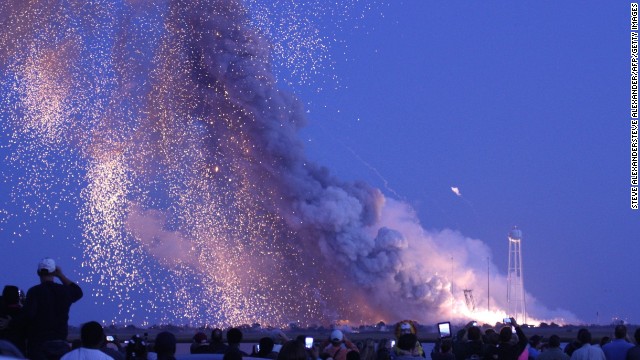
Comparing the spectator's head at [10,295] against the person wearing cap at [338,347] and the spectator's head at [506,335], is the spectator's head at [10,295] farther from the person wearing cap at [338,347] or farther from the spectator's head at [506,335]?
A: the spectator's head at [506,335]

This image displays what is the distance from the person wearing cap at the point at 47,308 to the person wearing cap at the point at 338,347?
4439mm

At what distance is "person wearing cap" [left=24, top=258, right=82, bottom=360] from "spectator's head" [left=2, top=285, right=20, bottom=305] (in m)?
0.49

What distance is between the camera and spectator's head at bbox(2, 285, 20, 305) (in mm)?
14477

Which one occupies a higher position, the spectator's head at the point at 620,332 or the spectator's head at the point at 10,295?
the spectator's head at the point at 620,332

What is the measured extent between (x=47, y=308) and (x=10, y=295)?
0.71 metres

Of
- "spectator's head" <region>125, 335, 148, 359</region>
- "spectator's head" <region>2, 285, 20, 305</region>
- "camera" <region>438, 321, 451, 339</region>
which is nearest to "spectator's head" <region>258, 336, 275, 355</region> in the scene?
"spectator's head" <region>125, 335, 148, 359</region>

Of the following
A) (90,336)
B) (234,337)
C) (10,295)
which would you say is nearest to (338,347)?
(234,337)

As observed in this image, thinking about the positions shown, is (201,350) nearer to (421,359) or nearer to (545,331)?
(421,359)

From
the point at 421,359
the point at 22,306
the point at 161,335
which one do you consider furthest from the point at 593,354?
the point at 22,306

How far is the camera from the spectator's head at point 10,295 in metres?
14.5

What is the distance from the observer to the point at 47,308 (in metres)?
14.2

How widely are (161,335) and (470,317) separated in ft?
259

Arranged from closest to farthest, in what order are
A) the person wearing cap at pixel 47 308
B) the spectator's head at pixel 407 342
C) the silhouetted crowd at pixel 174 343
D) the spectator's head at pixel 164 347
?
the silhouetted crowd at pixel 174 343 < the spectator's head at pixel 164 347 < the person wearing cap at pixel 47 308 < the spectator's head at pixel 407 342

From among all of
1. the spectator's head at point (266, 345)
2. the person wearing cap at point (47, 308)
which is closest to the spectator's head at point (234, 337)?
the spectator's head at point (266, 345)
